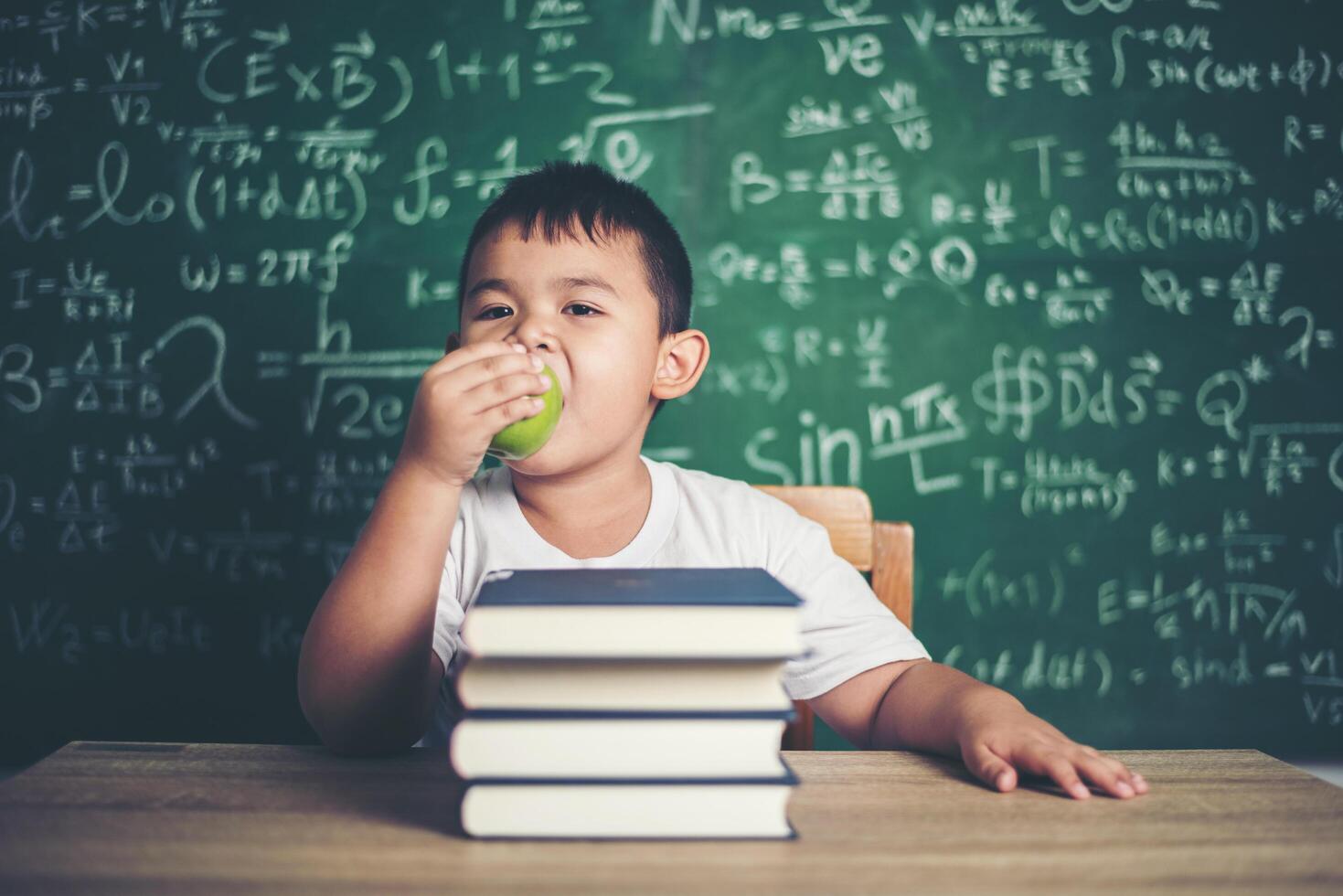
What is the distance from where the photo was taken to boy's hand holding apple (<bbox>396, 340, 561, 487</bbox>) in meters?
0.72

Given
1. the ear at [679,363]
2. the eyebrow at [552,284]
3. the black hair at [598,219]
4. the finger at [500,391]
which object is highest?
the black hair at [598,219]

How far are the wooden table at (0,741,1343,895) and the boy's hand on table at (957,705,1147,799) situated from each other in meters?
0.01

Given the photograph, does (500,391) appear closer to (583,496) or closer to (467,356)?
(467,356)

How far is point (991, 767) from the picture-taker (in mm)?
642

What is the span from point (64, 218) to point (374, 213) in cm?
67

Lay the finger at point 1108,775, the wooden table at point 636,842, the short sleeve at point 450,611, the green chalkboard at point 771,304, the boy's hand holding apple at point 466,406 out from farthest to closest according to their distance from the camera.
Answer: the green chalkboard at point 771,304 → the short sleeve at point 450,611 → the boy's hand holding apple at point 466,406 → the finger at point 1108,775 → the wooden table at point 636,842

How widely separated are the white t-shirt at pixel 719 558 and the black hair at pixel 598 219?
24cm

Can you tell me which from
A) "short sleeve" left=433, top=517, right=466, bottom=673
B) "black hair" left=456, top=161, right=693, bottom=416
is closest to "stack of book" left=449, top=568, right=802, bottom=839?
"short sleeve" left=433, top=517, right=466, bottom=673

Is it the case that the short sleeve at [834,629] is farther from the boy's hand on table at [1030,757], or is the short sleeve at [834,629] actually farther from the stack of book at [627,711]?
the stack of book at [627,711]

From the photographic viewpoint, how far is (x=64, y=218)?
189 cm

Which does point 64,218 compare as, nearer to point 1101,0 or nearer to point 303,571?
point 303,571

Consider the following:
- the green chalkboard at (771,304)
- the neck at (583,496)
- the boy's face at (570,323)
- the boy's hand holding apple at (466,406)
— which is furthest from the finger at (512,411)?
the green chalkboard at (771,304)

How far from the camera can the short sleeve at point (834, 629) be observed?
963 millimetres

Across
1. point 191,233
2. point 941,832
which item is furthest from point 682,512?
point 191,233
